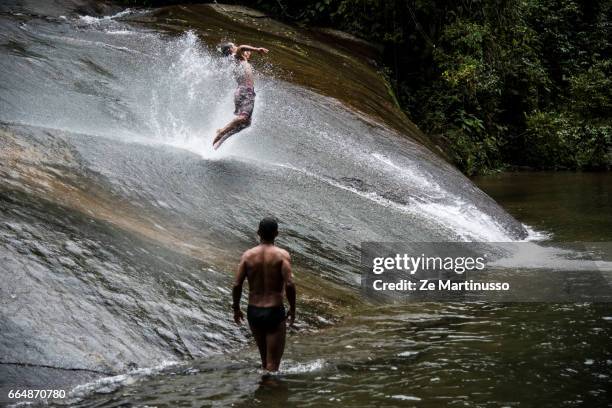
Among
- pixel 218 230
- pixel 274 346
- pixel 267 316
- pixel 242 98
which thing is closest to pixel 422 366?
pixel 274 346

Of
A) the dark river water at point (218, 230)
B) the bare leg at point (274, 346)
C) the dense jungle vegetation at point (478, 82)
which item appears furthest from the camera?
the dense jungle vegetation at point (478, 82)

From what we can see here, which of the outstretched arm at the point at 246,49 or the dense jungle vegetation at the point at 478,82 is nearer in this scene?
the outstretched arm at the point at 246,49

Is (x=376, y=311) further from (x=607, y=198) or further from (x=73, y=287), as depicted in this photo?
(x=607, y=198)

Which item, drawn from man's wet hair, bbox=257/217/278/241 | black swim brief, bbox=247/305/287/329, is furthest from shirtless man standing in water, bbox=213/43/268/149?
black swim brief, bbox=247/305/287/329

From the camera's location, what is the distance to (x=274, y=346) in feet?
19.7

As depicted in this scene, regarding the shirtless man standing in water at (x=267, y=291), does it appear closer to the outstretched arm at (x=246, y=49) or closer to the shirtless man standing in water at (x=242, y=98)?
the shirtless man standing in water at (x=242, y=98)

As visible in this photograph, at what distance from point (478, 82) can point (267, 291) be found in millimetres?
17746

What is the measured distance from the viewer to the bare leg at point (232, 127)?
10.9 m

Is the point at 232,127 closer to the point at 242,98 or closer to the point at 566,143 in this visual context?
the point at 242,98

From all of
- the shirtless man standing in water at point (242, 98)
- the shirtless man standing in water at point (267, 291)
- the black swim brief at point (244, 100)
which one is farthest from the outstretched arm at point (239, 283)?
the black swim brief at point (244, 100)

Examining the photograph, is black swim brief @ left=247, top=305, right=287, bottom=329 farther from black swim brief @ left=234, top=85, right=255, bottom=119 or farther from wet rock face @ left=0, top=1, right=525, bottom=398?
black swim brief @ left=234, top=85, right=255, bottom=119

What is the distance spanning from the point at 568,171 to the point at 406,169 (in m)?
14.4

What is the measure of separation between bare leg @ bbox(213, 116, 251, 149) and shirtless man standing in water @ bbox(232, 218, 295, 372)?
499 centimetres

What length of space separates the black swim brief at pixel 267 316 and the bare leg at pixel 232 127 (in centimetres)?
521
